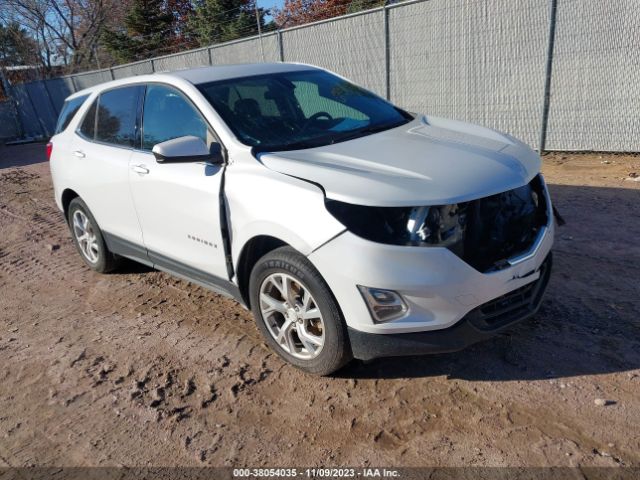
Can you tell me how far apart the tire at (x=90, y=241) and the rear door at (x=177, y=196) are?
0.99m

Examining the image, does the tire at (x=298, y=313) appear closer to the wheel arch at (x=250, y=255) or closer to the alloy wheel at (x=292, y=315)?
the alloy wheel at (x=292, y=315)

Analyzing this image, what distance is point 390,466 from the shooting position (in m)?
2.51

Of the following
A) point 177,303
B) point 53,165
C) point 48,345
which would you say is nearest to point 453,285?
point 177,303

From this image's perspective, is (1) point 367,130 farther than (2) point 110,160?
No

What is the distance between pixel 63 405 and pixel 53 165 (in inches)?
119

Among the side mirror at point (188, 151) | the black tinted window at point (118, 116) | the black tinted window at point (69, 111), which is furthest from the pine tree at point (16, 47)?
the side mirror at point (188, 151)

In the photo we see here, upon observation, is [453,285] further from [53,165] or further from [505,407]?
[53,165]

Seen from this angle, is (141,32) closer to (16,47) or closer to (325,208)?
(16,47)

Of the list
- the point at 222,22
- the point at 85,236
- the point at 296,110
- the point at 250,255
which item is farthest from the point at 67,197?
the point at 222,22

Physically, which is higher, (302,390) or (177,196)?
(177,196)

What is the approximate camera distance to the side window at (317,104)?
4.01 m

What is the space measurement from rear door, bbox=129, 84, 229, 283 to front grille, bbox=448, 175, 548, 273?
5.12 ft

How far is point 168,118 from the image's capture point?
3.96 meters

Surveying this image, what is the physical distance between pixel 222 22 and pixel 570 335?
2750 cm
